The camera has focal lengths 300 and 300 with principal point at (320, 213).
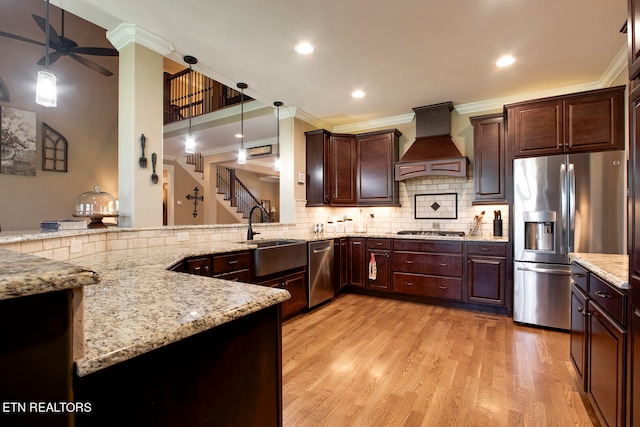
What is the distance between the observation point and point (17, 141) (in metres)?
3.94

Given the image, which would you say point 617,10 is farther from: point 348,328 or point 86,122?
point 86,122

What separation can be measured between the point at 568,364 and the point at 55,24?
7637 mm

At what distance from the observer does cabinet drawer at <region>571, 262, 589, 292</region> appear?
1779 millimetres

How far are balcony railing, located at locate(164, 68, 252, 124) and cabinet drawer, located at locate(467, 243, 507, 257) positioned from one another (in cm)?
413

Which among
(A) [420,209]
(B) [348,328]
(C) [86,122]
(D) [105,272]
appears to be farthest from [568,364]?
(C) [86,122]

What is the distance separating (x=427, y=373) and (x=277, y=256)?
168 centimetres

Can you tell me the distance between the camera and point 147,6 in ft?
7.23

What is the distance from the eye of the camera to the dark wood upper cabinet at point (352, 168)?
4.47 metres

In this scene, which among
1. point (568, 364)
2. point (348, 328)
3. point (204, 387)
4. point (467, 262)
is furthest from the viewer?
point (467, 262)

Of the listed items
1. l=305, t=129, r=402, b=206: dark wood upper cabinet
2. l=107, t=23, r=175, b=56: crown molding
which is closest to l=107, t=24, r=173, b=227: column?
l=107, t=23, r=175, b=56: crown molding

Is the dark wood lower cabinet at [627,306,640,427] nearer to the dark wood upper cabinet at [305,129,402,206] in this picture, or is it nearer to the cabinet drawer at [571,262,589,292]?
the cabinet drawer at [571,262,589,292]

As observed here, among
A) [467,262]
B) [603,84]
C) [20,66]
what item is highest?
[20,66]

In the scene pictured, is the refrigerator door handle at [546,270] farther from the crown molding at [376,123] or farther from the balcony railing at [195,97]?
the balcony railing at [195,97]

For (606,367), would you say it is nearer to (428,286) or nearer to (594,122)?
(428,286)
